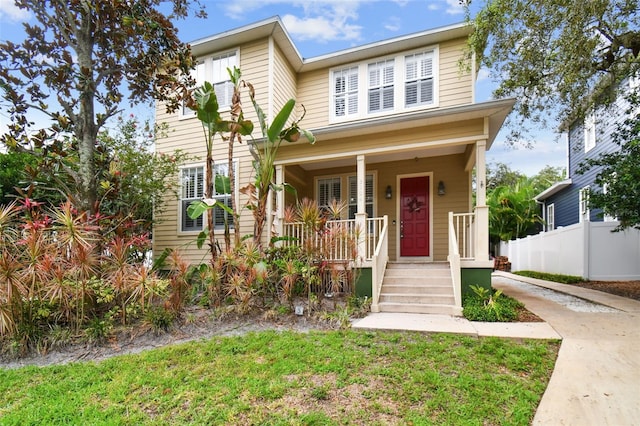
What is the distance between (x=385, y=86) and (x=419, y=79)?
968 millimetres

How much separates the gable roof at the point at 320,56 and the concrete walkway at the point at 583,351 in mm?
7185

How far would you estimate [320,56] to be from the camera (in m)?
10.4

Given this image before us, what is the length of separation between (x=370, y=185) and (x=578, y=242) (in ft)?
22.3

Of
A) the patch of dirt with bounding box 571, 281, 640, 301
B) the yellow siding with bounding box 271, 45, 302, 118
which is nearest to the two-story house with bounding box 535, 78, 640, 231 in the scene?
the patch of dirt with bounding box 571, 281, 640, 301

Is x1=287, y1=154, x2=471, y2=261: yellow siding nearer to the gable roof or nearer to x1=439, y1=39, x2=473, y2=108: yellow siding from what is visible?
x1=439, y1=39, x2=473, y2=108: yellow siding

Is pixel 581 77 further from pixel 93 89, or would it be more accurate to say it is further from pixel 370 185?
pixel 93 89

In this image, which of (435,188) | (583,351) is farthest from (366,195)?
(583,351)

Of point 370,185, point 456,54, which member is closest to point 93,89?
point 370,185

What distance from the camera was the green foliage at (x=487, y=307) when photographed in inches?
223

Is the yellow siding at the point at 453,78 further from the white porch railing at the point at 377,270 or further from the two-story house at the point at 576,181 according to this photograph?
the two-story house at the point at 576,181

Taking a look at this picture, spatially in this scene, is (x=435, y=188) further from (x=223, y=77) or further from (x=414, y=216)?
(x=223, y=77)

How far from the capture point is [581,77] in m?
7.93

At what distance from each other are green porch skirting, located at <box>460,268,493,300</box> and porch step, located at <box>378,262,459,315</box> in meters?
0.27

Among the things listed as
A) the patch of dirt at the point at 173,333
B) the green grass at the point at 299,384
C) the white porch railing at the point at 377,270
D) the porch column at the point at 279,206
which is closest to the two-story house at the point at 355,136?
the porch column at the point at 279,206
